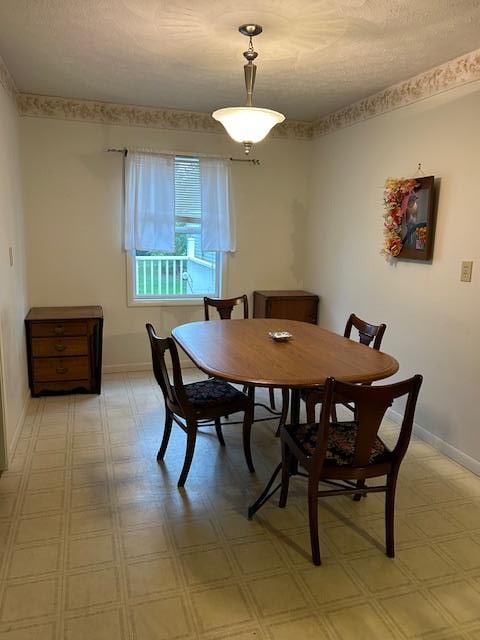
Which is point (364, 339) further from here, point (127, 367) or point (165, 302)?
point (127, 367)

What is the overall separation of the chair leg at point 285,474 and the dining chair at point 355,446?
7 centimetres

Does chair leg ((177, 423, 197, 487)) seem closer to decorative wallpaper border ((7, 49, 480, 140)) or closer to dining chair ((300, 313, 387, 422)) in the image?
dining chair ((300, 313, 387, 422))

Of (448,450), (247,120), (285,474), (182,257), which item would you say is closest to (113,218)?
(182,257)

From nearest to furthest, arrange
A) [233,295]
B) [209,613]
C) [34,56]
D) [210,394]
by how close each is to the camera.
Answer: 1. [209,613]
2. [210,394]
3. [34,56]
4. [233,295]

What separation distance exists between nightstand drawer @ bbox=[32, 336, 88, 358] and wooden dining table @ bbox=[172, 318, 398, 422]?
47.4 inches

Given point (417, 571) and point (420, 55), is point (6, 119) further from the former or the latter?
point (417, 571)

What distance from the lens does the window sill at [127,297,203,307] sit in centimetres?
445

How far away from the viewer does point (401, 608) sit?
1754 millimetres

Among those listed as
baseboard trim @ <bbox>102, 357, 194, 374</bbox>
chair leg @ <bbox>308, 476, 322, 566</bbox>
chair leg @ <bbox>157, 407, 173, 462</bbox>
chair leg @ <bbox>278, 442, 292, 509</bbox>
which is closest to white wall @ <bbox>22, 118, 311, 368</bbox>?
baseboard trim @ <bbox>102, 357, 194, 374</bbox>

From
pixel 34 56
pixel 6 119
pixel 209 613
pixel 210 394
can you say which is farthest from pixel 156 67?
pixel 209 613

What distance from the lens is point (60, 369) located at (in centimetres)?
382

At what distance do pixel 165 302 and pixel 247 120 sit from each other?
2480mm

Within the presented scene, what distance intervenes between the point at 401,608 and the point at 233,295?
333 cm

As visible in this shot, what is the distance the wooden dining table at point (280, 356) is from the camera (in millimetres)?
2131
